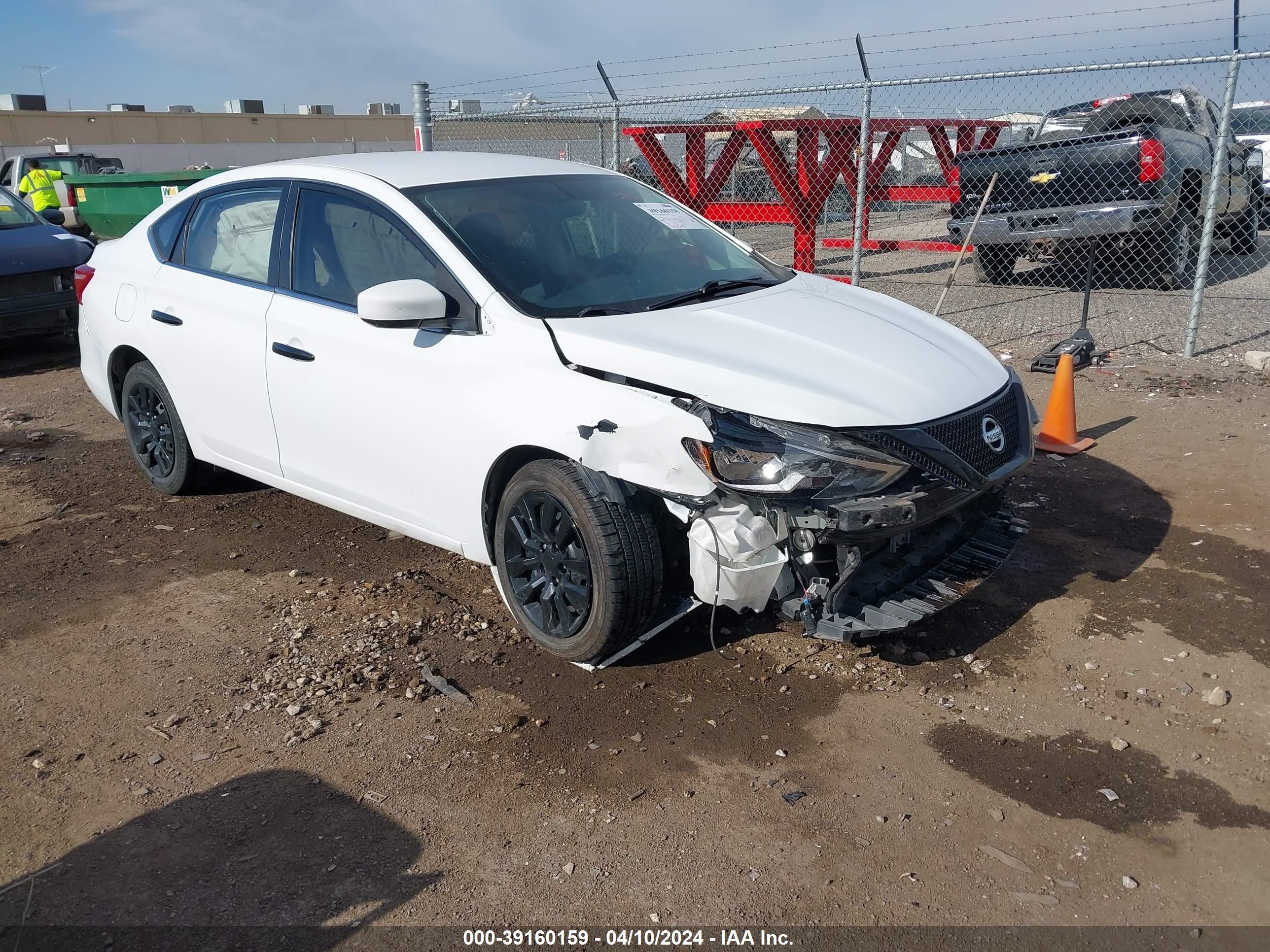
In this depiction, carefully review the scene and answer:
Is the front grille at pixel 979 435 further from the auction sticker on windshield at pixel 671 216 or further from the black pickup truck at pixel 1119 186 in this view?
the black pickup truck at pixel 1119 186

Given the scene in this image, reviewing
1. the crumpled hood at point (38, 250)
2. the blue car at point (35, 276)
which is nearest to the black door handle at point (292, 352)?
the blue car at point (35, 276)

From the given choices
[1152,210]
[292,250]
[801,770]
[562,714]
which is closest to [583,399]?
[562,714]

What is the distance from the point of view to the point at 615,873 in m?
2.83

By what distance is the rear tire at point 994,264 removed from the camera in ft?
38.9

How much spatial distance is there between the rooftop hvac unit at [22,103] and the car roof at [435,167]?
5379 cm

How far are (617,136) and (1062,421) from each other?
5615mm

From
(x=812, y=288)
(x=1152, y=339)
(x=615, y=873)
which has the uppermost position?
(x=812, y=288)

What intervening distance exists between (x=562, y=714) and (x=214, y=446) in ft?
8.40

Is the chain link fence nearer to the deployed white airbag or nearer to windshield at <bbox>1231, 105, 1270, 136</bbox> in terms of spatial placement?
windshield at <bbox>1231, 105, 1270, 136</bbox>

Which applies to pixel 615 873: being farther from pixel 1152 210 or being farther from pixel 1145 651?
pixel 1152 210

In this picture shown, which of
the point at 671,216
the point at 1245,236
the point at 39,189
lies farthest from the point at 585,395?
the point at 39,189

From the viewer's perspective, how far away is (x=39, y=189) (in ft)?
55.9

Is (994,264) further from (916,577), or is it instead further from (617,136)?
(916,577)

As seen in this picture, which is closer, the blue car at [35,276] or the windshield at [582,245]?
the windshield at [582,245]
